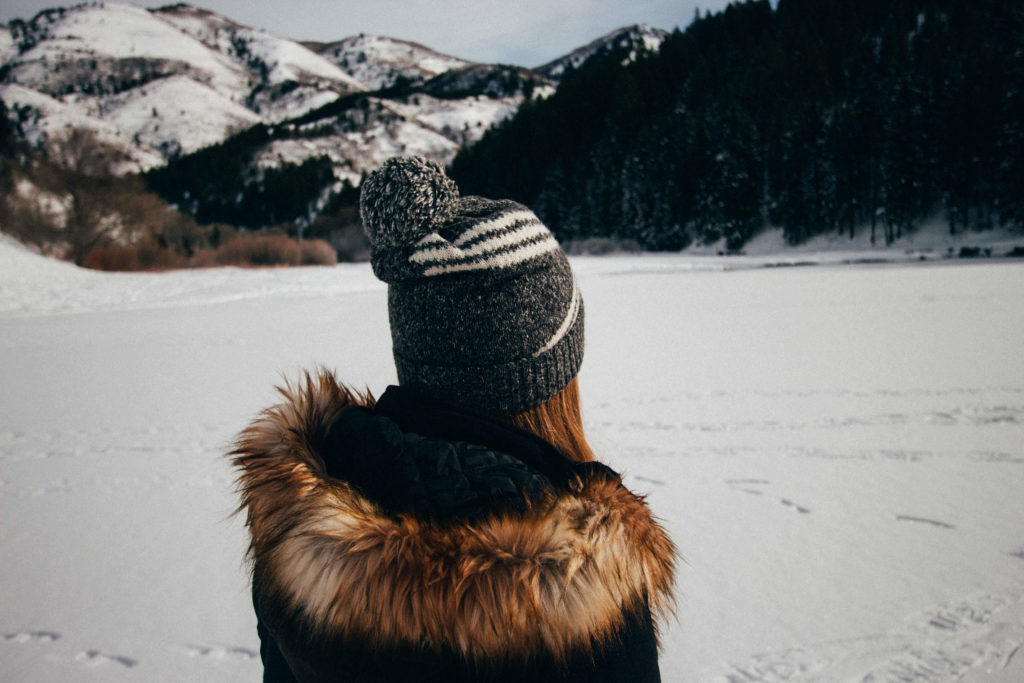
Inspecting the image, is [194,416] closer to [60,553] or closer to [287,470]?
[60,553]

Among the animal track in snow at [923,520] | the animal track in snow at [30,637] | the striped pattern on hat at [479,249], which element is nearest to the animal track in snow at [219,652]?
the animal track in snow at [30,637]

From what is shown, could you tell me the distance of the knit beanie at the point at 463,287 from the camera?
90 centimetres

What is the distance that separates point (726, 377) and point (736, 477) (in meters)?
2.68

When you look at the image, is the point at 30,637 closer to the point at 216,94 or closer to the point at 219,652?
the point at 219,652

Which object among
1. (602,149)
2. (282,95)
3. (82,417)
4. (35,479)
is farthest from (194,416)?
(282,95)

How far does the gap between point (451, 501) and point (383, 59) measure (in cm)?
19807

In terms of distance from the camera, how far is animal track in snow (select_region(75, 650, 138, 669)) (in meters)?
2.28

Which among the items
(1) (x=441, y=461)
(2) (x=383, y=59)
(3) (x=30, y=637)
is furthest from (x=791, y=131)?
(2) (x=383, y=59)

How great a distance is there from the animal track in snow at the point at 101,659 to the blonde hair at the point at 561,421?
2447 millimetres

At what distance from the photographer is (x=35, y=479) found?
156 inches

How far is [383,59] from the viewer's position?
170000mm

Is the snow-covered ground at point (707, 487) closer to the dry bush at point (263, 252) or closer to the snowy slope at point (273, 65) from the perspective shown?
the dry bush at point (263, 252)

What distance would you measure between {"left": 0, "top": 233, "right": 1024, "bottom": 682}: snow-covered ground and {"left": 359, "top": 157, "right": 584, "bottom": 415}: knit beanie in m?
0.32

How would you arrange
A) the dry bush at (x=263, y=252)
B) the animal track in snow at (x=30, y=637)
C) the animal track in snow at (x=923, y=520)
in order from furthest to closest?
the dry bush at (x=263, y=252)
the animal track in snow at (x=923, y=520)
the animal track in snow at (x=30, y=637)
